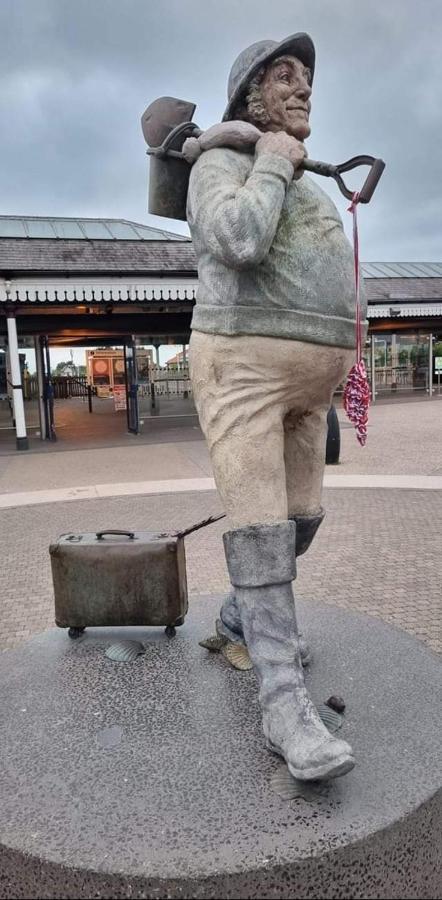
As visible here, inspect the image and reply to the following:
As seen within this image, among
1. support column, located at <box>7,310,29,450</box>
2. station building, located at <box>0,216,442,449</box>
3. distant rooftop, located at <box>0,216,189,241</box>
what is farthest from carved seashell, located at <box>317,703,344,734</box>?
distant rooftop, located at <box>0,216,189,241</box>

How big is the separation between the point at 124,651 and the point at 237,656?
1.57ft

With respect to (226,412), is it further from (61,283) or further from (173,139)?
(61,283)

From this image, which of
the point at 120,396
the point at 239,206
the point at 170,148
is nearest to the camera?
the point at 239,206

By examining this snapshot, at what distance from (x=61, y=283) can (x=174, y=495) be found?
6.12m

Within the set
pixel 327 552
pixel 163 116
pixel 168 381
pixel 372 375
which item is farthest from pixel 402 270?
pixel 163 116

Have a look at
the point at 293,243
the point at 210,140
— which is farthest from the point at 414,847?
the point at 210,140

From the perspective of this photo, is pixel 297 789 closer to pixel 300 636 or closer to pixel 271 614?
pixel 271 614

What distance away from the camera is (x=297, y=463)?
231 cm

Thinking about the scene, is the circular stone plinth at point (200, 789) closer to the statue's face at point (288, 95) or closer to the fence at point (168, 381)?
the statue's face at point (288, 95)

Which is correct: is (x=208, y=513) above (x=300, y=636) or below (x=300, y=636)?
below

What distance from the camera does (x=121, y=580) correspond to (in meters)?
2.60

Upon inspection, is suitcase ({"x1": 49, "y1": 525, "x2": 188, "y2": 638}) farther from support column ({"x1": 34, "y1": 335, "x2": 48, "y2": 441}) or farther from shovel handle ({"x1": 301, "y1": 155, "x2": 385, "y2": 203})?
support column ({"x1": 34, "y1": 335, "x2": 48, "y2": 441})

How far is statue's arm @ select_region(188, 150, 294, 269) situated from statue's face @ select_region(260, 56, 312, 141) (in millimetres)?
259

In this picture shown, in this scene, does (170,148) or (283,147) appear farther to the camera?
(170,148)
